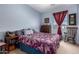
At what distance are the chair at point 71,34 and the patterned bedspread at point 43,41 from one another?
0.42 feet

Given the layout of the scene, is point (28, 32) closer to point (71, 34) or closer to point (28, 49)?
point (28, 49)

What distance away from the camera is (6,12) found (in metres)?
1.33

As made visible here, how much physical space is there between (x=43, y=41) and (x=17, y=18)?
1.59 feet

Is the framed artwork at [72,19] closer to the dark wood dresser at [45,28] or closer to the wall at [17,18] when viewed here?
the dark wood dresser at [45,28]

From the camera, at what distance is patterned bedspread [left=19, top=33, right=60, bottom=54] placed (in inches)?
52.6

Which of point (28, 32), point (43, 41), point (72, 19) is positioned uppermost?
point (72, 19)

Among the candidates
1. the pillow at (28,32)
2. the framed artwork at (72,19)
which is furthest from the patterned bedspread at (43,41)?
the framed artwork at (72,19)

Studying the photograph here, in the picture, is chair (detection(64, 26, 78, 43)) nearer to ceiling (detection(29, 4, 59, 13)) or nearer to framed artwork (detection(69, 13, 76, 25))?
framed artwork (detection(69, 13, 76, 25))

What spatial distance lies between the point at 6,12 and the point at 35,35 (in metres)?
0.51

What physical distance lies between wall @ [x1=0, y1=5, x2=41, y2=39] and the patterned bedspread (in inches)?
5.2

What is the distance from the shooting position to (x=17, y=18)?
4.56ft

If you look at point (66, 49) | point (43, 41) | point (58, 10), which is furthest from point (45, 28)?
point (66, 49)

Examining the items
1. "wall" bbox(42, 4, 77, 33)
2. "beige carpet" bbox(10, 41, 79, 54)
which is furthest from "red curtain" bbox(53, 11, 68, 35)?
"beige carpet" bbox(10, 41, 79, 54)
